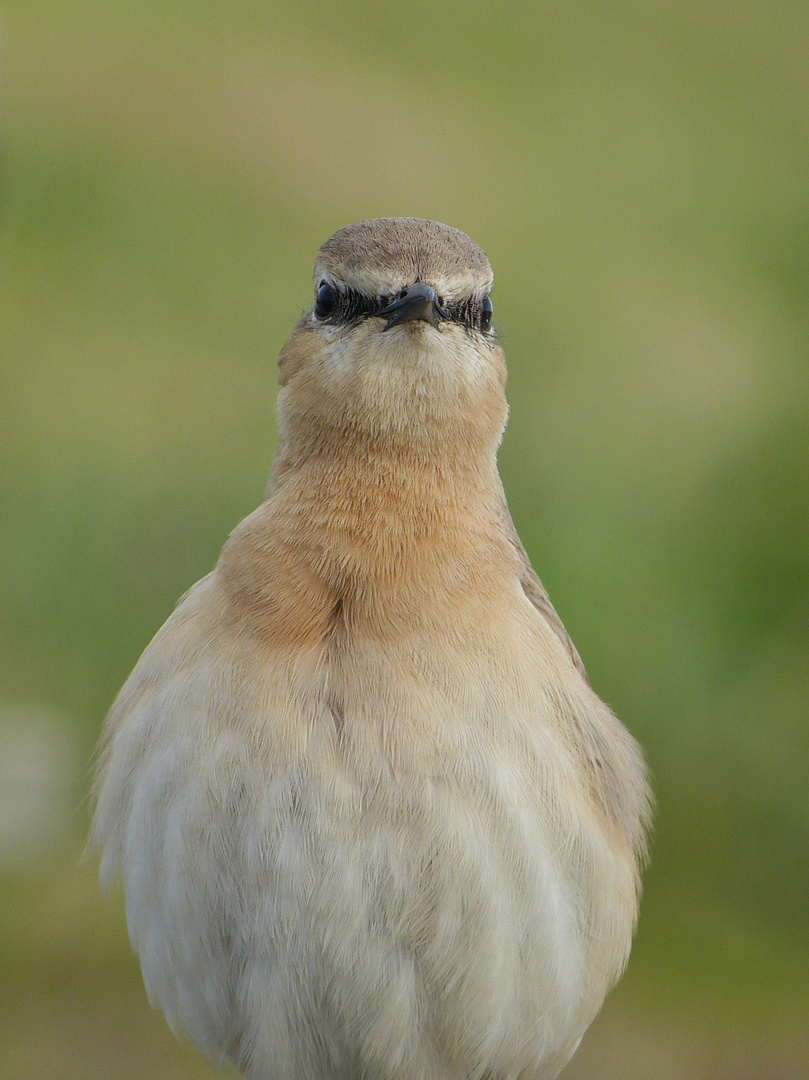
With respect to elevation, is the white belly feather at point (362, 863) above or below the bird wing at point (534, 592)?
below

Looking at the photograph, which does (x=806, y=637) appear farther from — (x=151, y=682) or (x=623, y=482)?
(x=151, y=682)

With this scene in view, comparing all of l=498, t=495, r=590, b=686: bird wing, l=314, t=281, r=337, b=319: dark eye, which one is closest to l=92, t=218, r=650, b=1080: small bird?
l=314, t=281, r=337, b=319: dark eye

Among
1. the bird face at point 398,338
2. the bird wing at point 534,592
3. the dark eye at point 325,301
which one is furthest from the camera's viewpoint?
the bird wing at point 534,592

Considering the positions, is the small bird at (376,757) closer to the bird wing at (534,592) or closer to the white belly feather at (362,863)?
the white belly feather at (362,863)

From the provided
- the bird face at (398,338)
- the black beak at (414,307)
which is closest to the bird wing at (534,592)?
the bird face at (398,338)

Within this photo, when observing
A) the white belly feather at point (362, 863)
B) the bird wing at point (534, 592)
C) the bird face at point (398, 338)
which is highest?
the bird face at point (398, 338)

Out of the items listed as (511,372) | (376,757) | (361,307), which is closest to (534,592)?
(376,757)

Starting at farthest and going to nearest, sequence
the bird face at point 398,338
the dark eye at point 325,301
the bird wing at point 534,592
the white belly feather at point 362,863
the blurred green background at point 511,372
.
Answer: the blurred green background at point 511,372 → the bird wing at point 534,592 → the dark eye at point 325,301 → the bird face at point 398,338 → the white belly feather at point 362,863

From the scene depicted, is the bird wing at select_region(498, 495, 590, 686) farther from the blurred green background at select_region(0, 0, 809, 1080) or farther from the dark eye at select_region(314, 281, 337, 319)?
the blurred green background at select_region(0, 0, 809, 1080)
